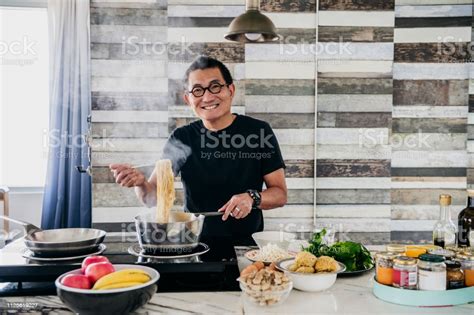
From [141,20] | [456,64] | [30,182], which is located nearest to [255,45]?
[141,20]

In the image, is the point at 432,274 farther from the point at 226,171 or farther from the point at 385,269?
the point at 226,171

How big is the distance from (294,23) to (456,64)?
1398 mm

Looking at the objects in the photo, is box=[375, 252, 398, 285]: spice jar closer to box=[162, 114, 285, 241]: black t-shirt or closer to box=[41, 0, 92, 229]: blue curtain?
box=[162, 114, 285, 241]: black t-shirt

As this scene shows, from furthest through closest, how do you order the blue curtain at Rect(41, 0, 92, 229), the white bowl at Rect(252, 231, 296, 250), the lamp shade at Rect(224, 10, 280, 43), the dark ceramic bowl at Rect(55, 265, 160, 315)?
the blue curtain at Rect(41, 0, 92, 229)
the lamp shade at Rect(224, 10, 280, 43)
the white bowl at Rect(252, 231, 296, 250)
the dark ceramic bowl at Rect(55, 265, 160, 315)

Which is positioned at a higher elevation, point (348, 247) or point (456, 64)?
point (456, 64)

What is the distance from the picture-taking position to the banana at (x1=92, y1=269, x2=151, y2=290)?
1.48m

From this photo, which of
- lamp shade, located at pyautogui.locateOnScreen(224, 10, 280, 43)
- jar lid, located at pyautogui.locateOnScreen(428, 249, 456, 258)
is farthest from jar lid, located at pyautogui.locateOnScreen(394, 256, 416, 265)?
lamp shade, located at pyautogui.locateOnScreen(224, 10, 280, 43)

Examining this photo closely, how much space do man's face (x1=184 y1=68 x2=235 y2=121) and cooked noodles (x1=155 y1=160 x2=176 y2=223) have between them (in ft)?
2.86

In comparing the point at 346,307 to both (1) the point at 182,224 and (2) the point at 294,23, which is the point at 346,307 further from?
(2) the point at 294,23

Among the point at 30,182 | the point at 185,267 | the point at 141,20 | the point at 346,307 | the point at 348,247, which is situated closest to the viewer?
the point at 346,307

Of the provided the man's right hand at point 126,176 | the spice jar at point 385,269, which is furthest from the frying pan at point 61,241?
the spice jar at point 385,269

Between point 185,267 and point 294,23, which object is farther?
point 294,23

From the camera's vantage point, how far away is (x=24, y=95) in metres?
4.89

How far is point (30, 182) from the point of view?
4.98 meters
